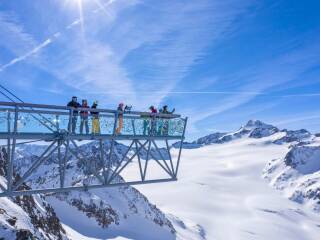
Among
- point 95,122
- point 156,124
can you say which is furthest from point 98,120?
point 156,124

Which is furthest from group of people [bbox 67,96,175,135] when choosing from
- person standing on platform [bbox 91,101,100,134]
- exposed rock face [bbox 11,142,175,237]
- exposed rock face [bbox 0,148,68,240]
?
exposed rock face [bbox 11,142,175,237]

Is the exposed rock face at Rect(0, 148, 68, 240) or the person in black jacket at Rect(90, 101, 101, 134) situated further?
the exposed rock face at Rect(0, 148, 68, 240)

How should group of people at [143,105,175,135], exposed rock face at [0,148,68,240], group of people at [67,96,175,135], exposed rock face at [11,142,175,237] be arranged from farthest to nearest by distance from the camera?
1. exposed rock face at [11,142,175,237]
2. exposed rock face at [0,148,68,240]
3. group of people at [143,105,175,135]
4. group of people at [67,96,175,135]

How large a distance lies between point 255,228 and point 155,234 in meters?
108

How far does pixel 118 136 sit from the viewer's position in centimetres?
2305

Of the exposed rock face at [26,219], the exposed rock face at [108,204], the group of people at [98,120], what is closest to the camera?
the group of people at [98,120]

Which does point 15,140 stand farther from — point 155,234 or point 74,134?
point 155,234

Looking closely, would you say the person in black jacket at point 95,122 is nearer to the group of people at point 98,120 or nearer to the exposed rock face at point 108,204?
the group of people at point 98,120

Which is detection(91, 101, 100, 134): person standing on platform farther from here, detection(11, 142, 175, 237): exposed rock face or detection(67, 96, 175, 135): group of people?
detection(11, 142, 175, 237): exposed rock face

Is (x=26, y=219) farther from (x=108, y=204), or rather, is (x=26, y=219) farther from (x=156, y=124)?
(x=108, y=204)

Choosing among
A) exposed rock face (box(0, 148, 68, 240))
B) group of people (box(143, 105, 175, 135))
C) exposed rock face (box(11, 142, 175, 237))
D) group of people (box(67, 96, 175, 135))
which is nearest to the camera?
group of people (box(67, 96, 175, 135))

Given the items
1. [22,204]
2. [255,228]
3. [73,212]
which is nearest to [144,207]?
[73,212]

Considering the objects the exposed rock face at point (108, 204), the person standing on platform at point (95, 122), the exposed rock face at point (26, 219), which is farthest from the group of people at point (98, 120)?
the exposed rock face at point (108, 204)

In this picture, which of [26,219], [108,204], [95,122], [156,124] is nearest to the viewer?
[95,122]
